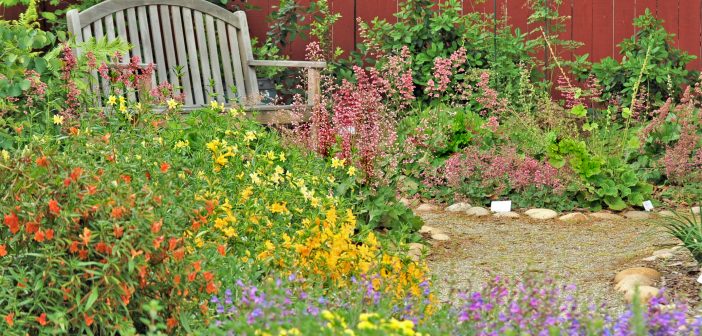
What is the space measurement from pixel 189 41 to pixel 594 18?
3.44 meters

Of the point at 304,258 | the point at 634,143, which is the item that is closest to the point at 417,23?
the point at 634,143

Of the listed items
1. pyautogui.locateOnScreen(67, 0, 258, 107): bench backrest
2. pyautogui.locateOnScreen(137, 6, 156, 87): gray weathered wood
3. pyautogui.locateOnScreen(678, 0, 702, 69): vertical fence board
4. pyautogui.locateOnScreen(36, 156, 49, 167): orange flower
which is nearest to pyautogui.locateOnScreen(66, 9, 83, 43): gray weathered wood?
pyautogui.locateOnScreen(67, 0, 258, 107): bench backrest

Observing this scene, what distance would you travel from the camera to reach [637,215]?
562 cm

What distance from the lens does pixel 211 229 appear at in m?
3.10

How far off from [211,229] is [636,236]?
270 cm

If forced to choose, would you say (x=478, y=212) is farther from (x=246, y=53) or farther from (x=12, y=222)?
(x=12, y=222)

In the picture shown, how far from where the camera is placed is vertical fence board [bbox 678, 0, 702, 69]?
8.16m

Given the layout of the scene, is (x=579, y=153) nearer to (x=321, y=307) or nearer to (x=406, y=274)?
(x=406, y=274)

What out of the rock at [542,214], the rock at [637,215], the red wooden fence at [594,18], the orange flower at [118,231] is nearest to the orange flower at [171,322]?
the orange flower at [118,231]

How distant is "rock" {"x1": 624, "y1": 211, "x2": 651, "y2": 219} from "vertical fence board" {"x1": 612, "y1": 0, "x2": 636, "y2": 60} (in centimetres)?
280

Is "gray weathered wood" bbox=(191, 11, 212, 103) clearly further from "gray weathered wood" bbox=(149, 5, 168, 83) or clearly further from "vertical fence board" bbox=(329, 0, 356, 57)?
"vertical fence board" bbox=(329, 0, 356, 57)

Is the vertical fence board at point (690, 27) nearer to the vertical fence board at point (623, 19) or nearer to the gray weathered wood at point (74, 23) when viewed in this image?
the vertical fence board at point (623, 19)

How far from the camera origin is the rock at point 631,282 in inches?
152

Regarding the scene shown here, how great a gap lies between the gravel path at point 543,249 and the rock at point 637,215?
0.12 meters
